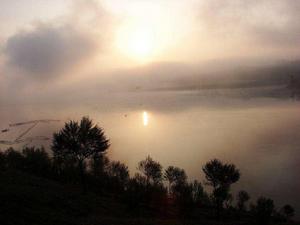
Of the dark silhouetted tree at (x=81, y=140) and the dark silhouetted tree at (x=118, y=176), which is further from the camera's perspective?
the dark silhouetted tree at (x=118, y=176)

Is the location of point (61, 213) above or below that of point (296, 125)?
below

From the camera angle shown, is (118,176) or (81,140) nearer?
(81,140)

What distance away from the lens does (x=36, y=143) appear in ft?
536

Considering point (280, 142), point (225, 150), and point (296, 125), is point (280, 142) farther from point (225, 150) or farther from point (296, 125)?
point (296, 125)

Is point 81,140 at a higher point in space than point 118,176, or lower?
higher

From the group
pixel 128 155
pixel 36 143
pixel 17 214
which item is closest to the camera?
pixel 17 214

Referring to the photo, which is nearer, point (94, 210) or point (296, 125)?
point (94, 210)

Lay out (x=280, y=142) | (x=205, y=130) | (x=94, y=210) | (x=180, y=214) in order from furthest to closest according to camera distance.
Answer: (x=205, y=130) → (x=280, y=142) → (x=180, y=214) → (x=94, y=210)

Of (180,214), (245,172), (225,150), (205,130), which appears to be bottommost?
(180,214)

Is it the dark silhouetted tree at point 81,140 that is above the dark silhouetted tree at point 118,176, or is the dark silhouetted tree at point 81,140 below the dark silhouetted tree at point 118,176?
above

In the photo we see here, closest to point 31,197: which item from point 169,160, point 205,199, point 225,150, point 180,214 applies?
point 180,214

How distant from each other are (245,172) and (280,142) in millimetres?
49614

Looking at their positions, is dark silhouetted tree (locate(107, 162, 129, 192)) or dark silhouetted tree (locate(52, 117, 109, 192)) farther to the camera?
dark silhouetted tree (locate(107, 162, 129, 192))

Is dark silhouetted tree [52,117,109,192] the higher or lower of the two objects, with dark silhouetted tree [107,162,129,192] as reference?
higher
